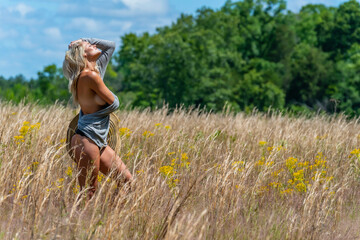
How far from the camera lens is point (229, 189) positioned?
511cm

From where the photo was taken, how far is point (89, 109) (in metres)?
4.95

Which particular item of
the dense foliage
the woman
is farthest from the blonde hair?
the dense foliage

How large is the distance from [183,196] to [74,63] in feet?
5.19

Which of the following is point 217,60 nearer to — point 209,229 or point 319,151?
point 319,151

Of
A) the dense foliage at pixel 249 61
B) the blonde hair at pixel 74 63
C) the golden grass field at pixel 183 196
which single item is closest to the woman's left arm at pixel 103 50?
the blonde hair at pixel 74 63

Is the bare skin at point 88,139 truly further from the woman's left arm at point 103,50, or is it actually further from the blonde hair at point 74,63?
the woman's left arm at point 103,50

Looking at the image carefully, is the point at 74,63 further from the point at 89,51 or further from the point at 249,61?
the point at 249,61

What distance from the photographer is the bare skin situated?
481cm

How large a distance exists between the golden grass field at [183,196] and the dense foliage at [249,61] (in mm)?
28730

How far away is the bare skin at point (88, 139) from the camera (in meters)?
4.81

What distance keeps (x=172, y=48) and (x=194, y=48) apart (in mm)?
2350

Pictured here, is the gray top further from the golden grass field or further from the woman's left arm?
the woman's left arm

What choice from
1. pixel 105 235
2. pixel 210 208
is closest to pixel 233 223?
pixel 210 208

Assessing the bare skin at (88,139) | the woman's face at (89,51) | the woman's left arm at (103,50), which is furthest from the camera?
the woman's left arm at (103,50)
